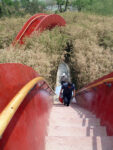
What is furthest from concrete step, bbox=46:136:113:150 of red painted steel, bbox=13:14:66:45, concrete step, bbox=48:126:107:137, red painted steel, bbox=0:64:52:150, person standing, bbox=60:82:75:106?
red painted steel, bbox=13:14:66:45

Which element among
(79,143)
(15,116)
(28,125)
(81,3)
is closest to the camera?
(15,116)

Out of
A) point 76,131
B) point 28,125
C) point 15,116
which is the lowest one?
point 76,131

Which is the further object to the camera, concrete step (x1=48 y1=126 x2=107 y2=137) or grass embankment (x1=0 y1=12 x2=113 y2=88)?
grass embankment (x1=0 y1=12 x2=113 y2=88)

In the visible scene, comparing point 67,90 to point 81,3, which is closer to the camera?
point 67,90

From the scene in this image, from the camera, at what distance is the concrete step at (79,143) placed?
2.57 meters

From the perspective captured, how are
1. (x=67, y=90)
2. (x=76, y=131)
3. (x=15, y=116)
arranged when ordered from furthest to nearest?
(x=67, y=90) < (x=76, y=131) < (x=15, y=116)

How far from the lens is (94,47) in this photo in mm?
15008

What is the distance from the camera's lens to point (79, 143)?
8.79 feet

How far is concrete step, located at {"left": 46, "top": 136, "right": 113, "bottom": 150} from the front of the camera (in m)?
2.57

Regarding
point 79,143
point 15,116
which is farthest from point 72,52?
point 15,116

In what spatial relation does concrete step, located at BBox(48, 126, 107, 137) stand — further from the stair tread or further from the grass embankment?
the grass embankment

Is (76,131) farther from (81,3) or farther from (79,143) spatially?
(81,3)

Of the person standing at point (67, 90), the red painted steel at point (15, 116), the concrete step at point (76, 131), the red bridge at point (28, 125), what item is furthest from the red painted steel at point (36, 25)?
the red painted steel at point (15, 116)

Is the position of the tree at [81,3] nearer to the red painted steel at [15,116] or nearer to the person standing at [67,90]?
the person standing at [67,90]
